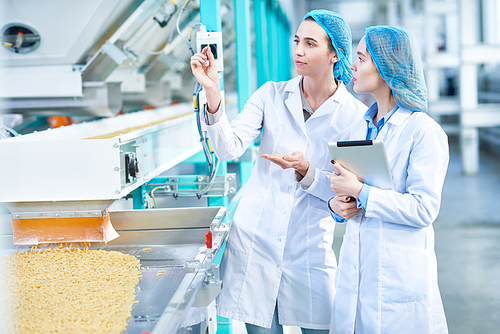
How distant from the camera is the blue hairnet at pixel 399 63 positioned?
1300 mm

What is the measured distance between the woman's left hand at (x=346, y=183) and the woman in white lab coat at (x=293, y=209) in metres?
0.23

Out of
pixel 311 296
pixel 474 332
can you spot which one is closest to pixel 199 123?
pixel 311 296

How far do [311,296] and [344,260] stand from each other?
25 cm

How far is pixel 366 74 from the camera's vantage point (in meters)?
1.38

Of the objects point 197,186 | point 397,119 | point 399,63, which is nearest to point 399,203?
point 397,119

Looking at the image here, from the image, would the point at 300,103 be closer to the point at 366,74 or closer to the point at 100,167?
the point at 366,74

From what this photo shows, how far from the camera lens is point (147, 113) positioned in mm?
3455

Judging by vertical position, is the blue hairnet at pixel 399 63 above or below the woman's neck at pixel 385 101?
above

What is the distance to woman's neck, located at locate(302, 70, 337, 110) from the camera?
1696 millimetres

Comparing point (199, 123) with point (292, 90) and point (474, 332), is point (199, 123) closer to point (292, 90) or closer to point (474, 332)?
point (292, 90)

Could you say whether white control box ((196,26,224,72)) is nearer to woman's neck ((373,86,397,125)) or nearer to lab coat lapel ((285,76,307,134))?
lab coat lapel ((285,76,307,134))

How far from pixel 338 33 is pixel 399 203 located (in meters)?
0.67

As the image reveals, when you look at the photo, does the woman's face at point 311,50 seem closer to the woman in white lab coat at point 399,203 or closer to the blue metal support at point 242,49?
the woman in white lab coat at point 399,203

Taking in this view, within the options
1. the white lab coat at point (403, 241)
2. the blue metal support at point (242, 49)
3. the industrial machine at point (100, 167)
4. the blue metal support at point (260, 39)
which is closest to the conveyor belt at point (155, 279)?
the industrial machine at point (100, 167)
